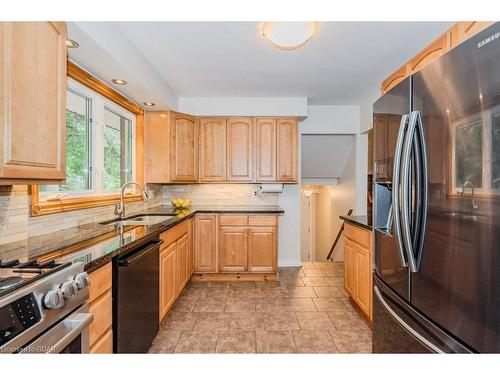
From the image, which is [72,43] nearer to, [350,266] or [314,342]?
[314,342]

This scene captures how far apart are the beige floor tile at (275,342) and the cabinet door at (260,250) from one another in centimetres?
126

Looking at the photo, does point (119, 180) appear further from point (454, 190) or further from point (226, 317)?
point (454, 190)

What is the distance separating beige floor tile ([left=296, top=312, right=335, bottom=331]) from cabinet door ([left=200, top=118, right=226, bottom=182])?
6.83 feet

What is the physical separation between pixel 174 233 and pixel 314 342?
5.12 feet

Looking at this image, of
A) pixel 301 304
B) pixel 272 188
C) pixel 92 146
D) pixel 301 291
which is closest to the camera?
pixel 92 146

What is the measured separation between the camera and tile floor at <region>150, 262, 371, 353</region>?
2.13 m

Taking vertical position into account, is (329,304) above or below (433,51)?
below

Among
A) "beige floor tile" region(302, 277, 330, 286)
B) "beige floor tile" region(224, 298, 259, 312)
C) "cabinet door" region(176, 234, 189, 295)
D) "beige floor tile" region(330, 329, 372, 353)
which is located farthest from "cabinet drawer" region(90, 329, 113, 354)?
"beige floor tile" region(302, 277, 330, 286)

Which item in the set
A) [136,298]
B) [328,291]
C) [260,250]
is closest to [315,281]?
[328,291]

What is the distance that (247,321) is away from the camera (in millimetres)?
2502

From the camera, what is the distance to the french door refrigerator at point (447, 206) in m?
0.92

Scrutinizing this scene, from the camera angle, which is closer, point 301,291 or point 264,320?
point 264,320

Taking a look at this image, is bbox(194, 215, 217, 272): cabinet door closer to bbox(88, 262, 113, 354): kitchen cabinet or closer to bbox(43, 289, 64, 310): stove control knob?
bbox(88, 262, 113, 354): kitchen cabinet
